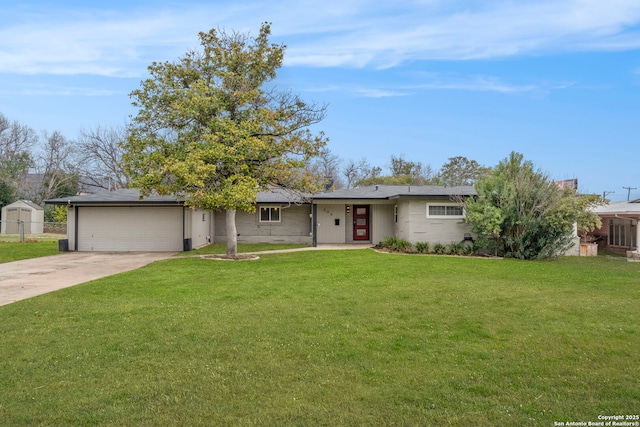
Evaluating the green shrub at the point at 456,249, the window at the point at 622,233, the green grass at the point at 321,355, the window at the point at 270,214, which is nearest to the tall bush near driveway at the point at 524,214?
the green shrub at the point at 456,249

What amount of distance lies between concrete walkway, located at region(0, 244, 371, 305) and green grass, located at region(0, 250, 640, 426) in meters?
0.88

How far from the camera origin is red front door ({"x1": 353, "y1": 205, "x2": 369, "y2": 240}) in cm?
2128

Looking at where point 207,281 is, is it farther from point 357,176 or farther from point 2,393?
point 357,176

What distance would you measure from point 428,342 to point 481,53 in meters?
14.4

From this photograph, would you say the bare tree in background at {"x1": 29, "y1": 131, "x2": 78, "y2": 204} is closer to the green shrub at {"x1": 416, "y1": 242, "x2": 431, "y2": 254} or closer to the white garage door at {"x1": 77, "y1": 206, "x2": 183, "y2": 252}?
the white garage door at {"x1": 77, "y1": 206, "x2": 183, "y2": 252}

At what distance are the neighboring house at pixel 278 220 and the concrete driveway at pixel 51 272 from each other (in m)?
3.42

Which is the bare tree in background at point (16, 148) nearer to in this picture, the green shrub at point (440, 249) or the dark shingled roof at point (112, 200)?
the dark shingled roof at point (112, 200)

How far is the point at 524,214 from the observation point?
1495 centimetres

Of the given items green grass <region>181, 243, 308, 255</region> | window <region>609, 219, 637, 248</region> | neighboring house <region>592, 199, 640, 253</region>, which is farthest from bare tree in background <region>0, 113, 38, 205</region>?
window <region>609, 219, 637, 248</region>

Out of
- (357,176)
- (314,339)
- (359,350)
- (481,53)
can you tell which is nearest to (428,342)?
(359,350)

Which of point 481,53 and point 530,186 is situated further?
point 481,53

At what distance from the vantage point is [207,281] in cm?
977

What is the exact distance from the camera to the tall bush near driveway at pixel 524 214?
47.8ft

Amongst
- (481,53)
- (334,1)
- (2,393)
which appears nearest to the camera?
(2,393)
